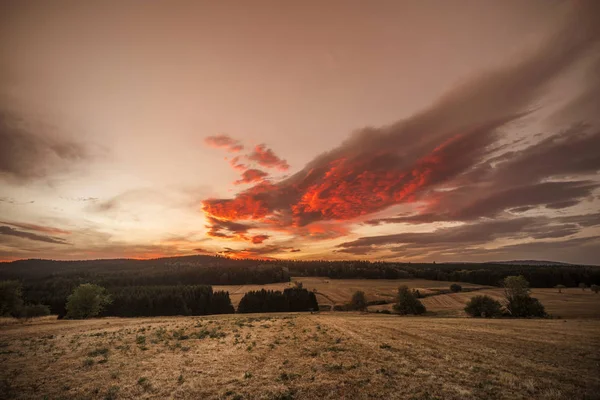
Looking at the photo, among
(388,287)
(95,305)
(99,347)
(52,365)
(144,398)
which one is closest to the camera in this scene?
(144,398)

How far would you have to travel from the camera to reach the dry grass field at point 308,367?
12922 millimetres

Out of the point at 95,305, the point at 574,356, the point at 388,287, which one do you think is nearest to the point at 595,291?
the point at 388,287

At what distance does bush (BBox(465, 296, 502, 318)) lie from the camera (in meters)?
61.2

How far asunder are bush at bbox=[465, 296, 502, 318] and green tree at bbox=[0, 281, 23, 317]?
116149mm

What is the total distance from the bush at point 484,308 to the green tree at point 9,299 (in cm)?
11615

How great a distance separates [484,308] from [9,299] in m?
119

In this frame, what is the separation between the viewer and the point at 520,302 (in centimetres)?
Answer: 5953

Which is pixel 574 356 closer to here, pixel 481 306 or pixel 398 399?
pixel 398 399

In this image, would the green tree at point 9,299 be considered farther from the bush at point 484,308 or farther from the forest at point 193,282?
the bush at point 484,308

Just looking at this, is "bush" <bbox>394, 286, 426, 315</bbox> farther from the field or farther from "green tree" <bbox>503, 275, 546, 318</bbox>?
"green tree" <bbox>503, 275, 546, 318</bbox>

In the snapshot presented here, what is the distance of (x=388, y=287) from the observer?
122438mm

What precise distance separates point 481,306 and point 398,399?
217 ft

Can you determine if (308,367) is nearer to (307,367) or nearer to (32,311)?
(307,367)

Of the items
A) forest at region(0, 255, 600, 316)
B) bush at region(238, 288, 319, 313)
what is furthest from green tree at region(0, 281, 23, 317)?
bush at region(238, 288, 319, 313)
